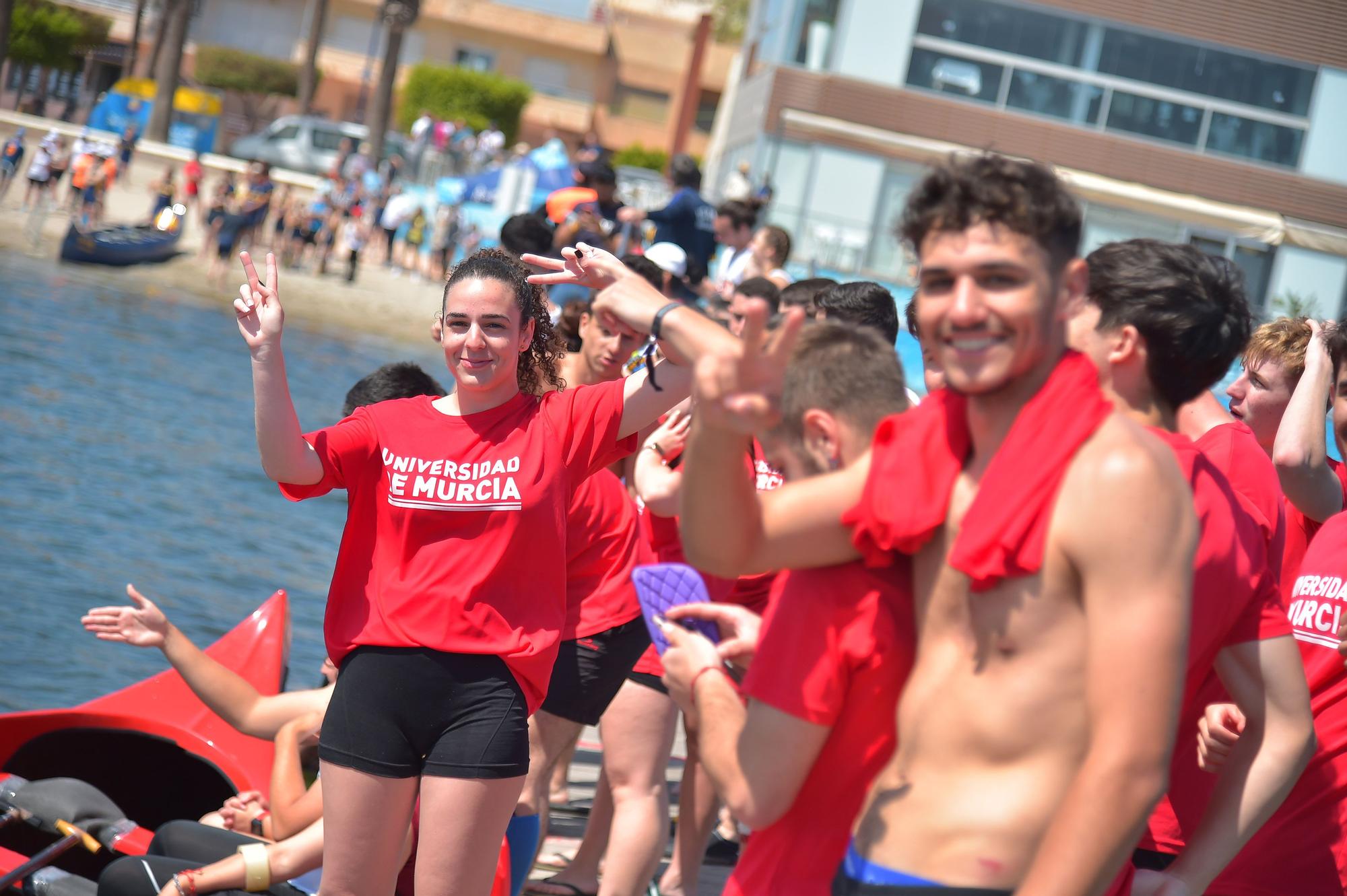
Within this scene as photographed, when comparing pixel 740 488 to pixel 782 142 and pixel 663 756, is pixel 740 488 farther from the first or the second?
pixel 782 142

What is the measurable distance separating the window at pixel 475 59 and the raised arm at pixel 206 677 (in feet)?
201

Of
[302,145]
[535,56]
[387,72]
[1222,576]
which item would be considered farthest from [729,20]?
[1222,576]

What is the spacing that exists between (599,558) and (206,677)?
1.34m

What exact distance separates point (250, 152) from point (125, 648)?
3235 centimetres

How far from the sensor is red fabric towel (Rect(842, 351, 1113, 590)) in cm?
190

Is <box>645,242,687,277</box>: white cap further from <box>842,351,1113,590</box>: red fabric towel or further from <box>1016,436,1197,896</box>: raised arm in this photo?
<box>1016,436,1197,896</box>: raised arm

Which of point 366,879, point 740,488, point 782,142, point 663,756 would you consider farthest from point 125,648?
point 782,142

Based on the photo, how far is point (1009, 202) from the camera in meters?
1.97

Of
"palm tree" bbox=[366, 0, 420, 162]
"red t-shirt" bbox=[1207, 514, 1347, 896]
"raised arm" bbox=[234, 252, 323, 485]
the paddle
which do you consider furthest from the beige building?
"red t-shirt" bbox=[1207, 514, 1347, 896]

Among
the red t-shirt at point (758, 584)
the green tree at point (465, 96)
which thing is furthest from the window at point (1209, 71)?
the green tree at point (465, 96)

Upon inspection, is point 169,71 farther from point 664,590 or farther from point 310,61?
point 664,590

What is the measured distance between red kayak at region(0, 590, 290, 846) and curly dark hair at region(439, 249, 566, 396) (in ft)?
7.43

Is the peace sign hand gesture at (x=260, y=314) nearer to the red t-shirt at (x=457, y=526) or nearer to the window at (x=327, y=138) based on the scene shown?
the red t-shirt at (x=457, y=526)

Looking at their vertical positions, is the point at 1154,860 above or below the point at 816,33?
below
